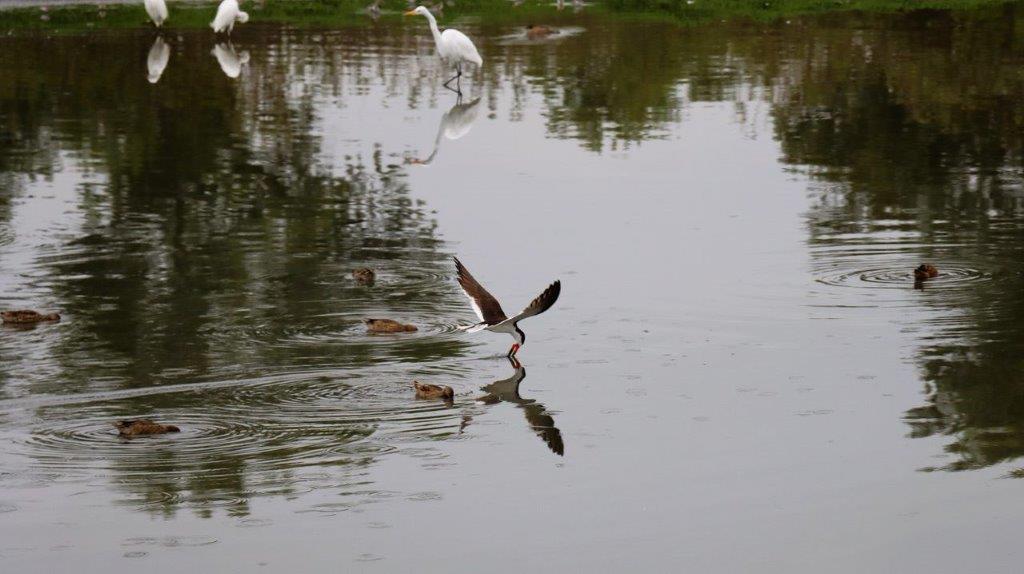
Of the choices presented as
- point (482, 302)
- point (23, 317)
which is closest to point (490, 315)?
point (482, 302)

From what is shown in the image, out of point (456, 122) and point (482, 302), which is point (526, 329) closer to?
point (482, 302)

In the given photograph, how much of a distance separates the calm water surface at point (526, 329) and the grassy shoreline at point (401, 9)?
12919 mm

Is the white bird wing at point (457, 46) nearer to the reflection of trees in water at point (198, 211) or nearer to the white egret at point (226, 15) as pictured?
the reflection of trees in water at point (198, 211)

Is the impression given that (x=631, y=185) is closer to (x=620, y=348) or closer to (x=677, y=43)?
(x=620, y=348)

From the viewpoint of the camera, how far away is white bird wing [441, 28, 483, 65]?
29.3 m

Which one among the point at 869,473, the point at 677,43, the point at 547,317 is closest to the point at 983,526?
the point at 869,473

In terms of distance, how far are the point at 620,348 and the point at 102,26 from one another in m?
30.4

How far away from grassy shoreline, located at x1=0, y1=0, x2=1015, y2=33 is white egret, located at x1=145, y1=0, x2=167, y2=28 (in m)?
1.91

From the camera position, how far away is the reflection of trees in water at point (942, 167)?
12.0 m

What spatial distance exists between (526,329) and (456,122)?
40.0ft

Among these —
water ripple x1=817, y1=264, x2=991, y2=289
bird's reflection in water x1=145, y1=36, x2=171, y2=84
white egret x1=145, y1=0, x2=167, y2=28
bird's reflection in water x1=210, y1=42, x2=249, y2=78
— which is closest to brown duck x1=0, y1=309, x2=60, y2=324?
water ripple x1=817, y1=264, x2=991, y2=289

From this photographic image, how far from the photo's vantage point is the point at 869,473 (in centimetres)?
1038

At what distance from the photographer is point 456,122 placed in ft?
85.2

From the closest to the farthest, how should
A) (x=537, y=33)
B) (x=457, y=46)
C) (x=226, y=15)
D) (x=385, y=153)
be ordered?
(x=385, y=153)
(x=457, y=46)
(x=537, y=33)
(x=226, y=15)
